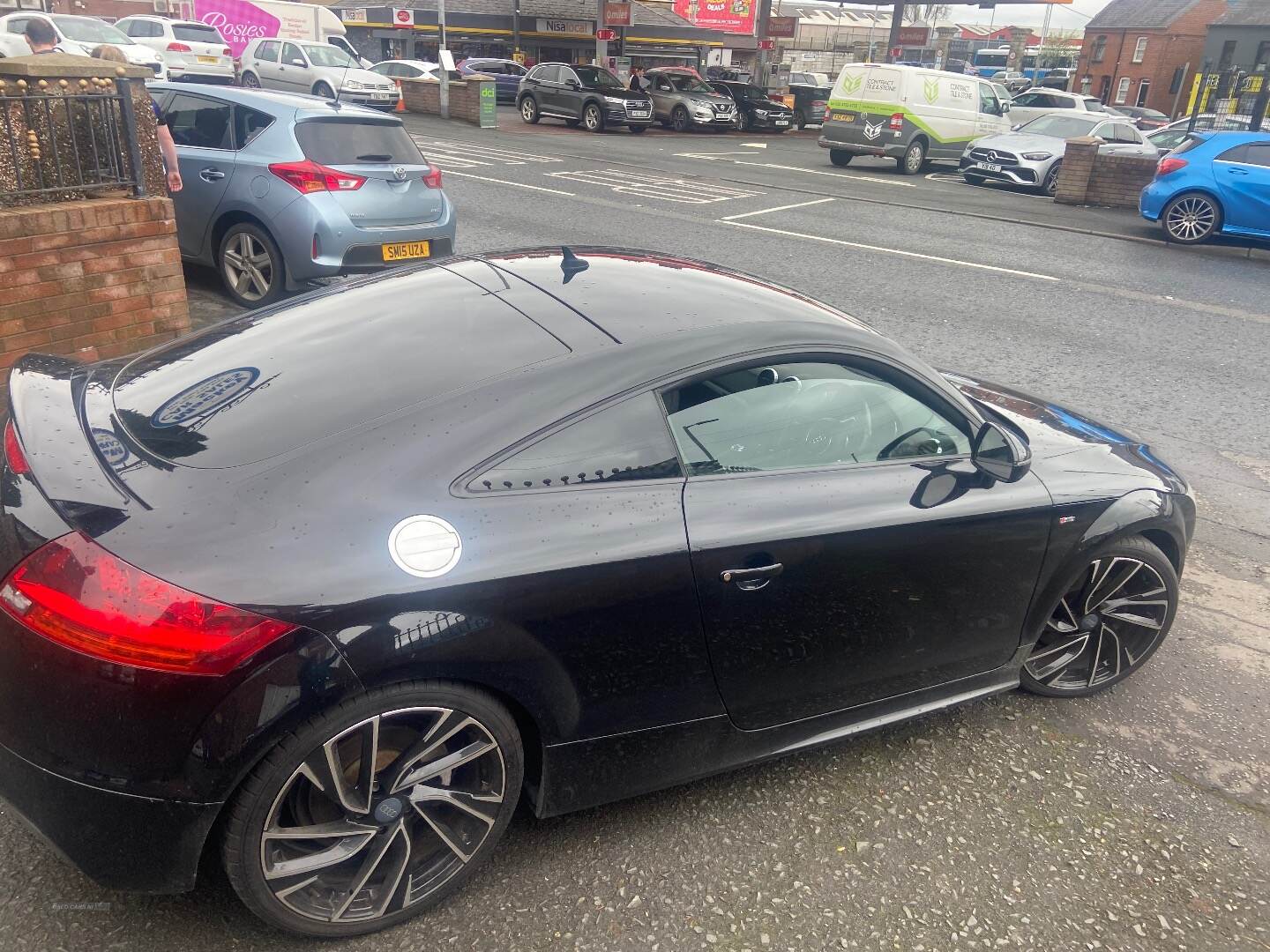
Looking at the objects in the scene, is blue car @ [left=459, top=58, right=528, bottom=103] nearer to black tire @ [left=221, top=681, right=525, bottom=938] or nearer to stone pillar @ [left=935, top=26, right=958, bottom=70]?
black tire @ [left=221, top=681, right=525, bottom=938]

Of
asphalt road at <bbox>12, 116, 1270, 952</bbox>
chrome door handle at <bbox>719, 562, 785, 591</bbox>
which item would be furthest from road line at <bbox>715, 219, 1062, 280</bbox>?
chrome door handle at <bbox>719, 562, 785, 591</bbox>

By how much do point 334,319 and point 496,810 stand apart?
1.43 meters

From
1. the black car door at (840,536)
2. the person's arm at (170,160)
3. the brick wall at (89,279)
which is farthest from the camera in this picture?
the person's arm at (170,160)

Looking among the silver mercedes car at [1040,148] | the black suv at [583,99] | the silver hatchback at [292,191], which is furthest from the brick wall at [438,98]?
the silver hatchback at [292,191]

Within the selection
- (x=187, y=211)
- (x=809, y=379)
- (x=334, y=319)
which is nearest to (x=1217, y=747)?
(x=809, y=379)

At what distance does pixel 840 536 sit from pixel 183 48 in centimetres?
3021

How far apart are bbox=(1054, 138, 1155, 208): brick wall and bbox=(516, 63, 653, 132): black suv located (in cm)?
1283

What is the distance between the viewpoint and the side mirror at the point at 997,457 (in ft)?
9.73

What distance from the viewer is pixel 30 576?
2.04m

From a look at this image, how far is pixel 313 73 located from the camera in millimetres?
27609

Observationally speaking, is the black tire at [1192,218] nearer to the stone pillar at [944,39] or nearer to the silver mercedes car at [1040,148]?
the silver mercedes car at [1040,148]

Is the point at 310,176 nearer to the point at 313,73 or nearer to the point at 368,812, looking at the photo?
the point at 368,812

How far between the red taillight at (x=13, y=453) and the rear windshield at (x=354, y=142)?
17.8ft

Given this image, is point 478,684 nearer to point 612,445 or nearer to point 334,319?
point 612,445
